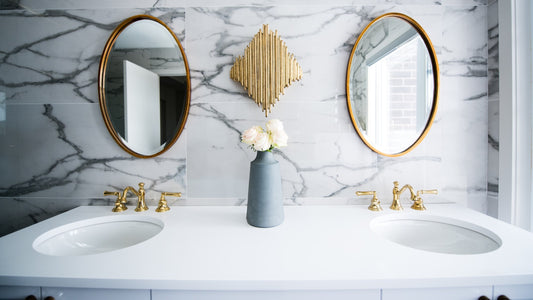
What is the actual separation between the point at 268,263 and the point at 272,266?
18 mm

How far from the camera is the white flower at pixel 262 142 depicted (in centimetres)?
90

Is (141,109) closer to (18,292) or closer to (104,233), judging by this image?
(104,233)

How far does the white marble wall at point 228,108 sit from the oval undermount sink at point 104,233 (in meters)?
0.17

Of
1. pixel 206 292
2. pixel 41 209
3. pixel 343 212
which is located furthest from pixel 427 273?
pixel 41 209

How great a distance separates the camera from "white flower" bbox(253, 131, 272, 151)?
0.90m

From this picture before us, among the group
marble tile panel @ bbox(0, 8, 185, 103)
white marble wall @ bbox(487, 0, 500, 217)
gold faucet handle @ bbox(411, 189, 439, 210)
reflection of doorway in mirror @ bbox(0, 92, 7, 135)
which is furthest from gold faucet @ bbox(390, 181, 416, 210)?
reflection of doorway in mirror @ bbox(0, 92, 7, 135)

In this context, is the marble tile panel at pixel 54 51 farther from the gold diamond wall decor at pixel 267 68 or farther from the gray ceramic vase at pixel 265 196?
the gray ceramic vase at pixel 265 196

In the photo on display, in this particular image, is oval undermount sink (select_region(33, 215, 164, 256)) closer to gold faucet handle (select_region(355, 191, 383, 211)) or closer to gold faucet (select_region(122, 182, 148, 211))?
gold faucet (select_region(122, 182, 148, 211))

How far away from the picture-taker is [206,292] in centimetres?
63

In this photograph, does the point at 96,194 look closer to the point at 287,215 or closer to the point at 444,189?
the point at 287,215

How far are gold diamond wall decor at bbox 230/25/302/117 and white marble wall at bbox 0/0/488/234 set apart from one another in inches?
2.1

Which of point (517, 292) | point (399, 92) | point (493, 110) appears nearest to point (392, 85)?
point (399, 92)

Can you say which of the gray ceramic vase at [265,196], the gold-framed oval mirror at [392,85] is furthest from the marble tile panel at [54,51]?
the gold-framed oval mirror at [392,85]

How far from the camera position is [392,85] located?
1.14m
